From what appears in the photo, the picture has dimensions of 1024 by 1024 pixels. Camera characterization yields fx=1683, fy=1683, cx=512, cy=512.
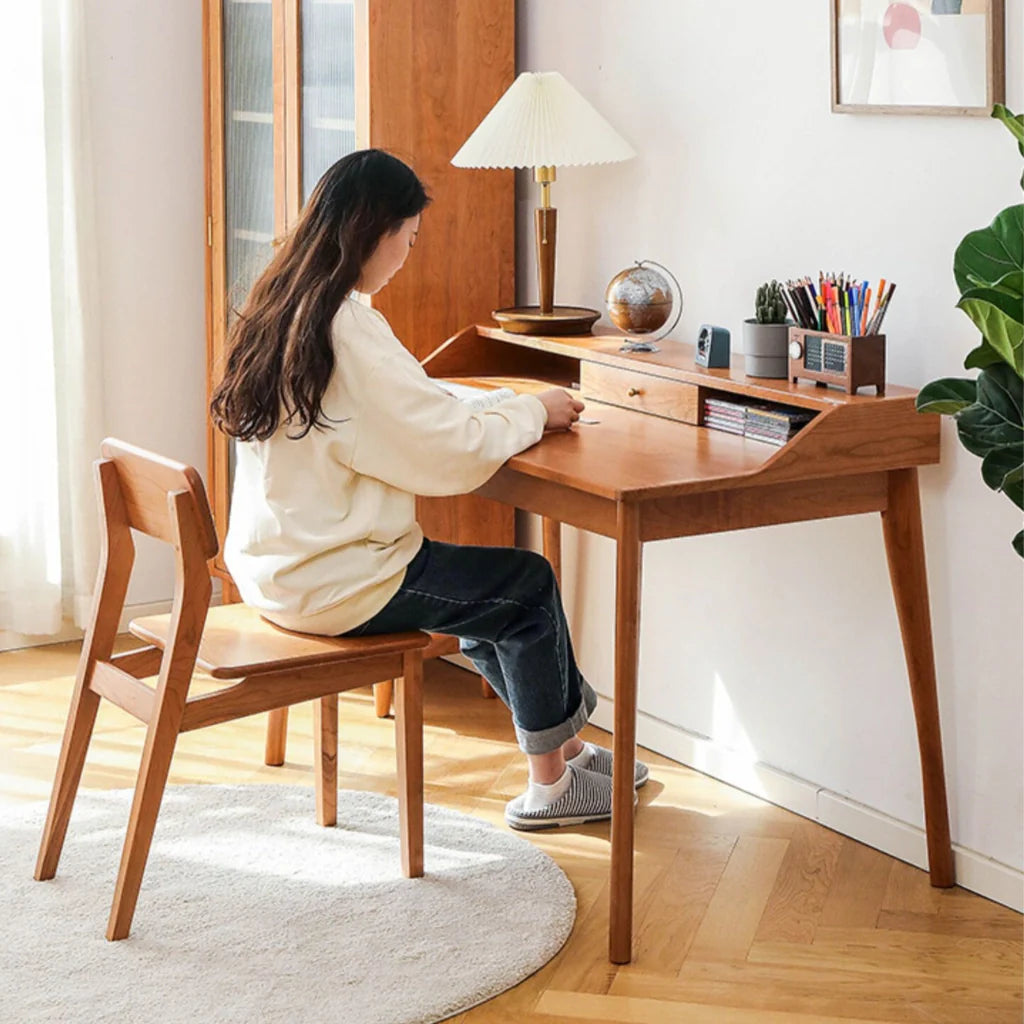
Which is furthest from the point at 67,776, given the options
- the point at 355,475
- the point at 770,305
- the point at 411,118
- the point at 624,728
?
the point at 411,118

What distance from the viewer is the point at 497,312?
10.9 feet

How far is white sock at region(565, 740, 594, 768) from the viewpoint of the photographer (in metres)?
3.12

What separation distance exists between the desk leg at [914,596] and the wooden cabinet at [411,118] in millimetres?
1168

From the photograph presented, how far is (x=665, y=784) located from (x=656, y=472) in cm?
93

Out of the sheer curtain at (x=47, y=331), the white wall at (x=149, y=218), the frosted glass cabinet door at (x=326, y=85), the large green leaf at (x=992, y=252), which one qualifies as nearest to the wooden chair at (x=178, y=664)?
the large green leaf at (x=992, y=252)

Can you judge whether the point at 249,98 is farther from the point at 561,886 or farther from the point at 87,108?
the point at 561,886

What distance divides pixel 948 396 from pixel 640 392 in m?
0.86

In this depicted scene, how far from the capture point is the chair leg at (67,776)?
270 cm

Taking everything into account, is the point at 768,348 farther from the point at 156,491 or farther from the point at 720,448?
the point at 156,491

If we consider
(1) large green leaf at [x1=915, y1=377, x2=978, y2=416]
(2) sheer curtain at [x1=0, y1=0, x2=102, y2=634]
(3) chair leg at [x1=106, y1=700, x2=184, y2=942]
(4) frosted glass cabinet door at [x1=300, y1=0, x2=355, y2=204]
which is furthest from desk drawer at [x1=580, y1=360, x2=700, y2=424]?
(2) sheer curtain at [x1=0, y1=0, x2=102, y2=634]

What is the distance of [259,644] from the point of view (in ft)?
8.48

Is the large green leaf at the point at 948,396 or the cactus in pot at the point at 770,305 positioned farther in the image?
the cactus in pot at the point at 770,305

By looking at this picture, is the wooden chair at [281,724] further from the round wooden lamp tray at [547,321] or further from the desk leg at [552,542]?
the round wooden lamp tray at [547,321]

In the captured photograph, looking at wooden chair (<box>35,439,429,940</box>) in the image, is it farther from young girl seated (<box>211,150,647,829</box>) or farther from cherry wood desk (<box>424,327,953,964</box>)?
cherry wood desk (<box>424,327,953,964</box>)
